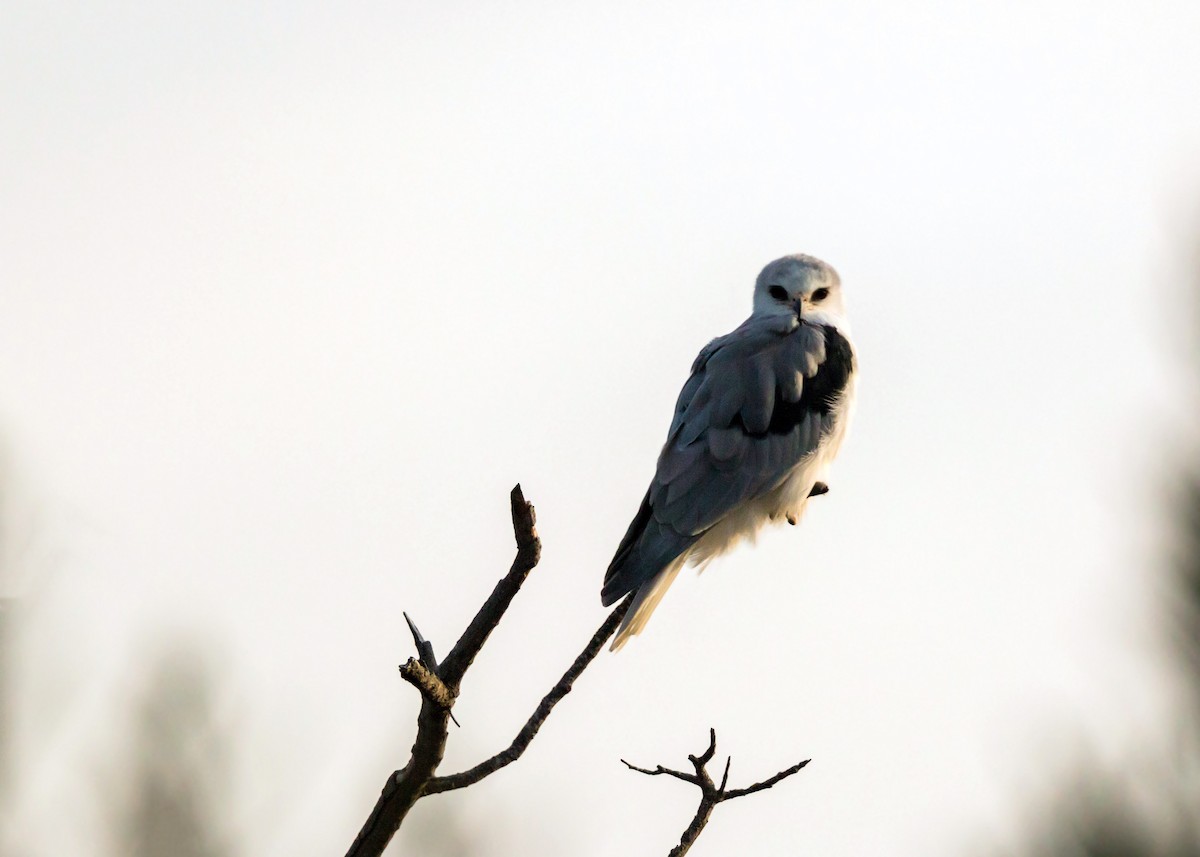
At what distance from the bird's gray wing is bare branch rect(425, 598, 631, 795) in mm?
1676

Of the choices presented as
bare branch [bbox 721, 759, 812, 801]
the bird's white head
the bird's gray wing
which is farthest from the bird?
bare branch [bbox 721, 759, 812, 801]

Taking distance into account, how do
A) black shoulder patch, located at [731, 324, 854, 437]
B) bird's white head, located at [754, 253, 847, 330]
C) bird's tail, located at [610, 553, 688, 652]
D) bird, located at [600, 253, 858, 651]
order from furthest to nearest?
bird's white head, located at [754, 253, 847, 330] → black shoulder patch, located at [731, 324, 854, 437] → bird, located at [600, 253, 858, 651] → bird's tail, located at [610, 553, 688, 652]

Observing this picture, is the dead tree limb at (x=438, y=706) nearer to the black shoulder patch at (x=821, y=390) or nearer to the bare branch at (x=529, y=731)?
the bare branch at (x=529, y=731)

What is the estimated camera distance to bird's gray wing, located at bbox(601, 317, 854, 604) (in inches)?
218

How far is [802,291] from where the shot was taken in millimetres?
6457

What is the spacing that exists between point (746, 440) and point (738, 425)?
60 millimetres

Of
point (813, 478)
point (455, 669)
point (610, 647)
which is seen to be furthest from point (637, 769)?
point (813, 478)

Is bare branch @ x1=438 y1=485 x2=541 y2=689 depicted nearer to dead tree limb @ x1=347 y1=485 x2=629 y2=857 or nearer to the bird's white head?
dead tree limb @ x1=347 y1=485 x2=629 y2=857

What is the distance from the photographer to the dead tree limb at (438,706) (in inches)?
125

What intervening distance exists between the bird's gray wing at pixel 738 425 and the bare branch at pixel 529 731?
1676mm

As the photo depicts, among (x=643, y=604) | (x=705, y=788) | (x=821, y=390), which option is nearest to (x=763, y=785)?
(x=705, y=788)

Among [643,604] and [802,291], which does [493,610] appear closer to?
[643,604]

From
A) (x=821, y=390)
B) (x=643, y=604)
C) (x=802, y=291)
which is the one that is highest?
(x=802, y=291)

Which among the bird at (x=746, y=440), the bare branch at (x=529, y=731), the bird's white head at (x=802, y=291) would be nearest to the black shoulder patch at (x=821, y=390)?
the bird at (x=746, y=440)
